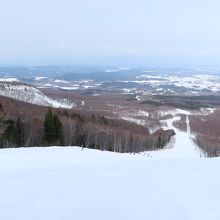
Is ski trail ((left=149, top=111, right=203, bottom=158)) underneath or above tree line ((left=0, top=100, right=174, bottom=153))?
underneath

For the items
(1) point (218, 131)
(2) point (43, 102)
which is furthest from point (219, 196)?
(2) point (43, 102)

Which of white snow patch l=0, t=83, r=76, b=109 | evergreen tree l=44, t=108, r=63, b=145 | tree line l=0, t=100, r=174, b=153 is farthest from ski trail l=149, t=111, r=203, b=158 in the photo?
white snow patch l=0, t=83, r=76, b=109

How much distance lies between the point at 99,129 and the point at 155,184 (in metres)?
49.1

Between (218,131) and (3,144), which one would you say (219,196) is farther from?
(218,131)

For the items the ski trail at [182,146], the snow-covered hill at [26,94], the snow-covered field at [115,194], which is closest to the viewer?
the snow-covered field at [115,194]

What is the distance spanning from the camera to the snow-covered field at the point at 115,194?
8711 mm

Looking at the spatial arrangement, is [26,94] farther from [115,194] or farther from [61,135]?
[115,194]

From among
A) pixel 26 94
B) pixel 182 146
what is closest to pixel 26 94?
pixel 26 94

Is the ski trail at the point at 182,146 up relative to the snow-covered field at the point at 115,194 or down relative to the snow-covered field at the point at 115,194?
down

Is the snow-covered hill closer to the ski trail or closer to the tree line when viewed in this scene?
the ski trail

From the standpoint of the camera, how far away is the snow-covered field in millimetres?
8711

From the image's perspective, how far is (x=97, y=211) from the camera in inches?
351

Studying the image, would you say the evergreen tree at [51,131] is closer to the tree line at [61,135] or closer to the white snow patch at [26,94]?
the tree line at [61,135]

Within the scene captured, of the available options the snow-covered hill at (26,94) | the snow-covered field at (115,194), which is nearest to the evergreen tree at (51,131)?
the snow-covered field at (115,194)
